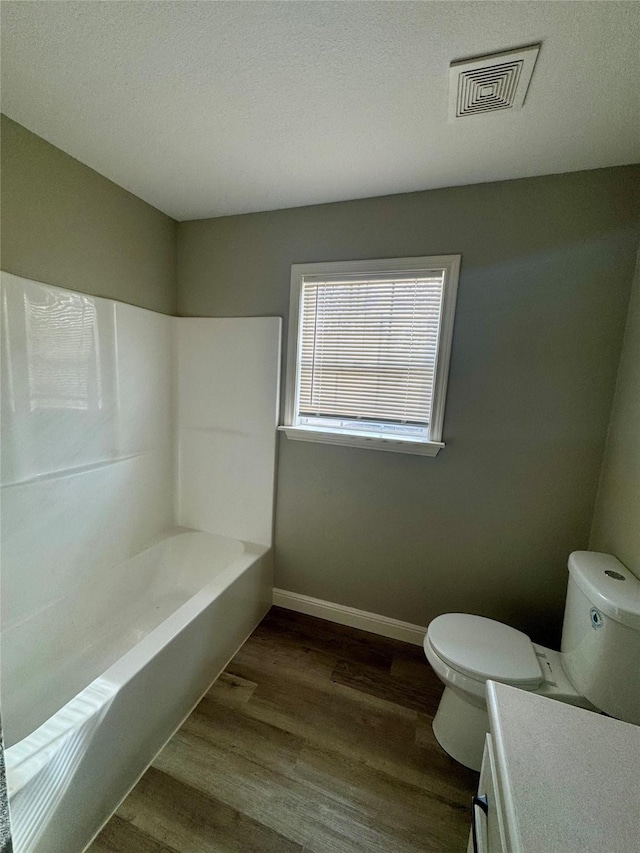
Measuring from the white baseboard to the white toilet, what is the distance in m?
0.49

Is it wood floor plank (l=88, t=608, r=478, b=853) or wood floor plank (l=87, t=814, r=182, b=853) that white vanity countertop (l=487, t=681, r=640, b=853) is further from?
wood floor plank (l=87, t=814, r=182, b=853)

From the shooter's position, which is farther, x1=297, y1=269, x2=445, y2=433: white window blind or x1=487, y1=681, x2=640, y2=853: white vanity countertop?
x1=297, y1=269, x2=445, y2=433: white window blind

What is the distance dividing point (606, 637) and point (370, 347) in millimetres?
1513

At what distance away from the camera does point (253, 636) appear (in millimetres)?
1944

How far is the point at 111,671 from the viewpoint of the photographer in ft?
3.85

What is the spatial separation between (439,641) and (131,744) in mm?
1188

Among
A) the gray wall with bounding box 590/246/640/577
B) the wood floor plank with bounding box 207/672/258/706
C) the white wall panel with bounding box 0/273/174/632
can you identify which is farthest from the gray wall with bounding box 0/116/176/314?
the gray wall with bounding box 590/246/640/577

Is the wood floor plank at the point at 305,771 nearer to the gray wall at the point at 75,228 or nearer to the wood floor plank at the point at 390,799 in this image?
the wood floor plank at the point at 390,799

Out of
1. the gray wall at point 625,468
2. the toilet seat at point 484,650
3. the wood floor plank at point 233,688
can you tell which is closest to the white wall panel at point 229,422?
the wood floor plank at point 233,688

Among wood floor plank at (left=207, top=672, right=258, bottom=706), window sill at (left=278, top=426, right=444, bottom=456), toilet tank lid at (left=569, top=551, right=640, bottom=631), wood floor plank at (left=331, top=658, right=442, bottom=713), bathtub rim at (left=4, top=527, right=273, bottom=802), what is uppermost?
window sill at (left=278, top=426, right=444, bottom=456)

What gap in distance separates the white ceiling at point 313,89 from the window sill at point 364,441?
1.25 metres

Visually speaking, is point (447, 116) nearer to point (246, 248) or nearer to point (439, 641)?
point (246, 248)

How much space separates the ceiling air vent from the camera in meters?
0.96

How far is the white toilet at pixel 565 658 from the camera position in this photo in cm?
108
